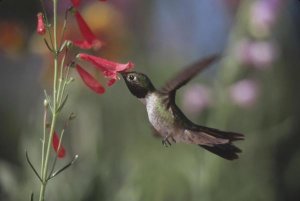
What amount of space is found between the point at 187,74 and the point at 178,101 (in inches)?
171

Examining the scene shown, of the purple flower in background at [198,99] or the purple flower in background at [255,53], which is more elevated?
the purple flower in background at [255,53]

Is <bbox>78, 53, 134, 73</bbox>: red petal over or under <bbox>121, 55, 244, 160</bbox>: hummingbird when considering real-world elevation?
over

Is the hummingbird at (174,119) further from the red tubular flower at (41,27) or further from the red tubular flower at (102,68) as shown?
the red tubular flower at (41,27)

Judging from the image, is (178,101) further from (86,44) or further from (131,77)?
(131,77)

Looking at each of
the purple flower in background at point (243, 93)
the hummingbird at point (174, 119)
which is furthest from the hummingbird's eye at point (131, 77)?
the purple flower in background at point (243, 93)

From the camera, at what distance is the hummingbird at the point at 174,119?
1062 mm

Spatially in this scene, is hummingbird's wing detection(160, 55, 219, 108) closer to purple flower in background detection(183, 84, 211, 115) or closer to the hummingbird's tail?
the hummingbird's tail

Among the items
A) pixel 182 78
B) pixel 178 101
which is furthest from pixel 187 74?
pixel 178 101

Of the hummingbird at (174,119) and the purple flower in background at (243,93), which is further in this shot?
the purple flower in background at (243,93)

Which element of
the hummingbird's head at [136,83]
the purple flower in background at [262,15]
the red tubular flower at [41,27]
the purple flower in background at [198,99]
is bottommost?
the purple flower in background at [198,99]

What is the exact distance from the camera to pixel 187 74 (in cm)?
123

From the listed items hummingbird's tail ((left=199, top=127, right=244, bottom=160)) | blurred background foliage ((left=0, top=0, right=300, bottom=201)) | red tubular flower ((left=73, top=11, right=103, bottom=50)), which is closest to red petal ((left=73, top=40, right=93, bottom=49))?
red tubular flower ((left=73, top=11, right=103, bottom=50))

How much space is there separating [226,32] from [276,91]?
0.63 m

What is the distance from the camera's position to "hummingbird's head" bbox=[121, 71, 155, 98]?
1020 millimetres
